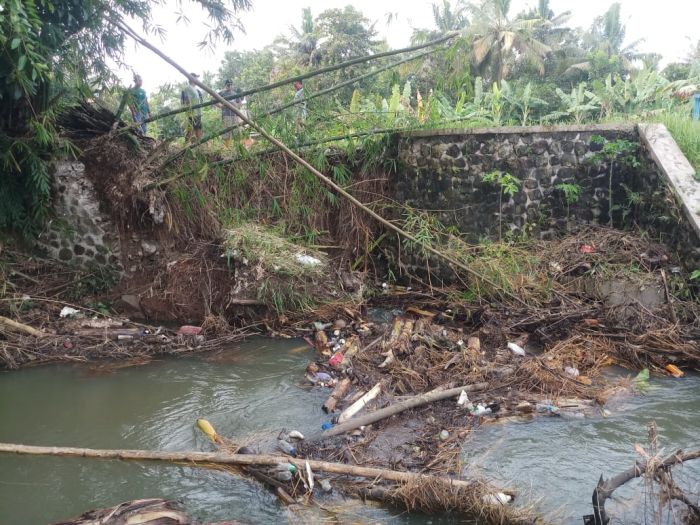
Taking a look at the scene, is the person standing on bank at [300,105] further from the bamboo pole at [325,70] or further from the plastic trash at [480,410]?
the plastic trash at [480,410]

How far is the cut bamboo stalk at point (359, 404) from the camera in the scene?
511cm

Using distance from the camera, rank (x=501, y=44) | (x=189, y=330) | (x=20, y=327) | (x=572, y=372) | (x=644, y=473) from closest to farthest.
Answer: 1. (x=644, y=473)
2. (x=572, y=372)
3. (x=20, y=327)
4. (x=189, y=330)
5. (x=501, y=44)

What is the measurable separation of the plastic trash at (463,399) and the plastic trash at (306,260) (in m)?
3.31

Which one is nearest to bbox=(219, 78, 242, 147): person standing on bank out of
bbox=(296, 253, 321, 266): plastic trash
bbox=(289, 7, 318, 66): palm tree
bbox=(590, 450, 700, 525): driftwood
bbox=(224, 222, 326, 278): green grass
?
bbox=(224, 222, 326, 278): green grass

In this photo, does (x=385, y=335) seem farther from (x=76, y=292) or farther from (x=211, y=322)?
(x=76, y=292)

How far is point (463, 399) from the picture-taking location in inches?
210

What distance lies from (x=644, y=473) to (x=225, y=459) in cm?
282

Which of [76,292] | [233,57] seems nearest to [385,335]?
[76,292]

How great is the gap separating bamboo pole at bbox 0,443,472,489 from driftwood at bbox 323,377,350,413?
1.14m

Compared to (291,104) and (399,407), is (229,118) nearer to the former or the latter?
(291,104)

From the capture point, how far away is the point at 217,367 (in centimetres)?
676

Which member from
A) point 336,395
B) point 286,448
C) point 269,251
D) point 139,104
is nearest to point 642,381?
point 336,395

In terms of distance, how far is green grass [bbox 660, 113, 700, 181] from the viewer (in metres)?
7.42

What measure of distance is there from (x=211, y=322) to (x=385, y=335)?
246 centimetres
